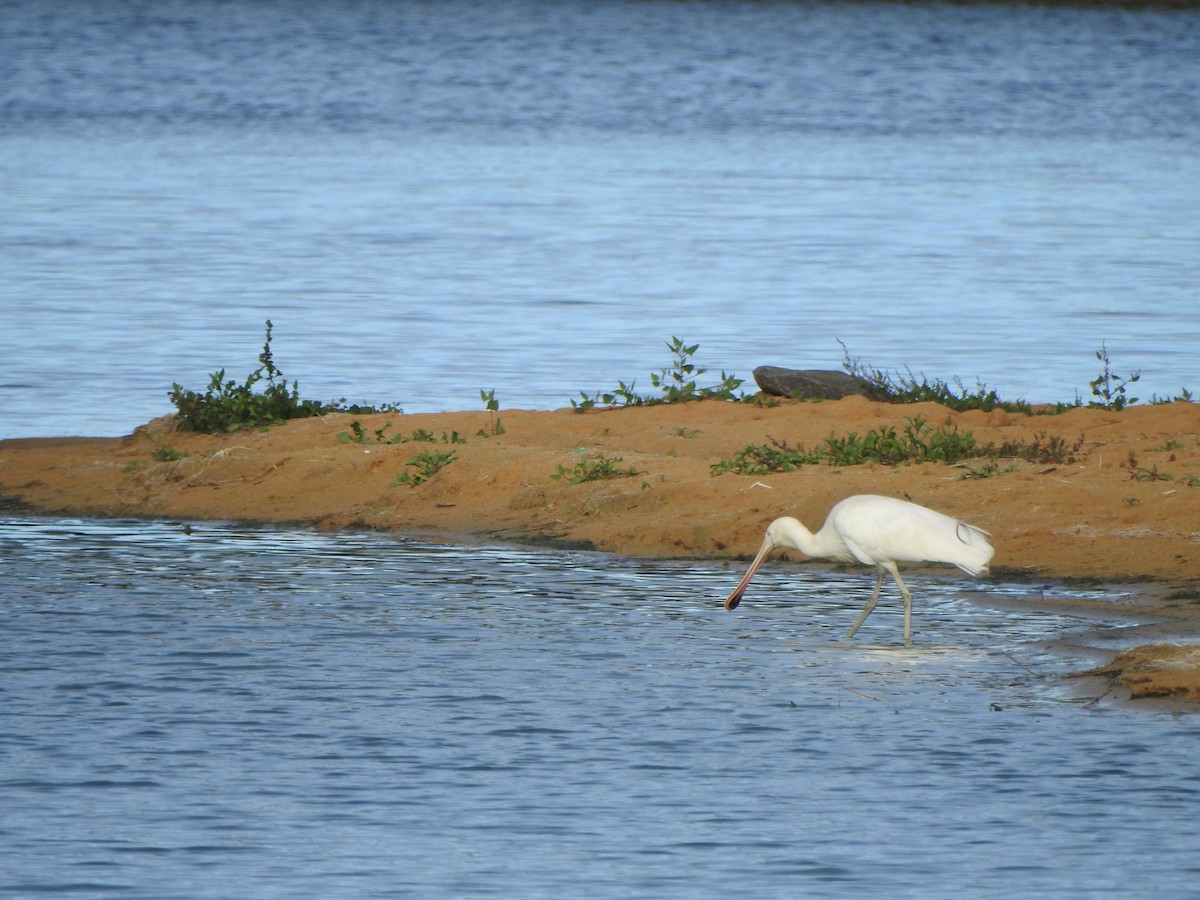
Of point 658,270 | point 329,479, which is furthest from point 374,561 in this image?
point 658,270

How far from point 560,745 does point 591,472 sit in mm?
5382

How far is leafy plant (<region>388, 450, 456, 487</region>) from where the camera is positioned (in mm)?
14375

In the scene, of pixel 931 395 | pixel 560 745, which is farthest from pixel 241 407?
pixel 560 745

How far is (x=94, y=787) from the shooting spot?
8.01m

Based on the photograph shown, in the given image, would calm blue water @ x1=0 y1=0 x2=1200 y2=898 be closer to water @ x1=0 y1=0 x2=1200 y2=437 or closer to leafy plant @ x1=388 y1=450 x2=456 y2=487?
water @ x1=0 y1=0 x2=1200 y2=437

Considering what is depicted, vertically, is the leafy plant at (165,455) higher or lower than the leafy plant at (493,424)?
lower

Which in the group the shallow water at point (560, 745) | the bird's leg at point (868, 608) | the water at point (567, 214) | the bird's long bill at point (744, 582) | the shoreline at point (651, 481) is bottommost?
the shallow water at point (560, 745)

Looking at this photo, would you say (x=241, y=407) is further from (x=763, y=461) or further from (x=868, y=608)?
(x=868, y=608)

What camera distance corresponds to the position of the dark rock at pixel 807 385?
16.5 metres

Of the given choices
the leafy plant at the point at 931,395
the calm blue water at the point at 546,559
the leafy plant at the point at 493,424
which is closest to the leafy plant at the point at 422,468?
the leafy plant at the point at 493,424

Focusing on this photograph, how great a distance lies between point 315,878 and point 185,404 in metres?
9.12

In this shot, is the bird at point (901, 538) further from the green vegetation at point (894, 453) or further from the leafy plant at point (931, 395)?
the leafy plant at point (931, 395)

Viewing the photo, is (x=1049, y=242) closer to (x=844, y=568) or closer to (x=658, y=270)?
(x=658, y=270)

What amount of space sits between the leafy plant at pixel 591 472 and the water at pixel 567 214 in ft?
15.3
